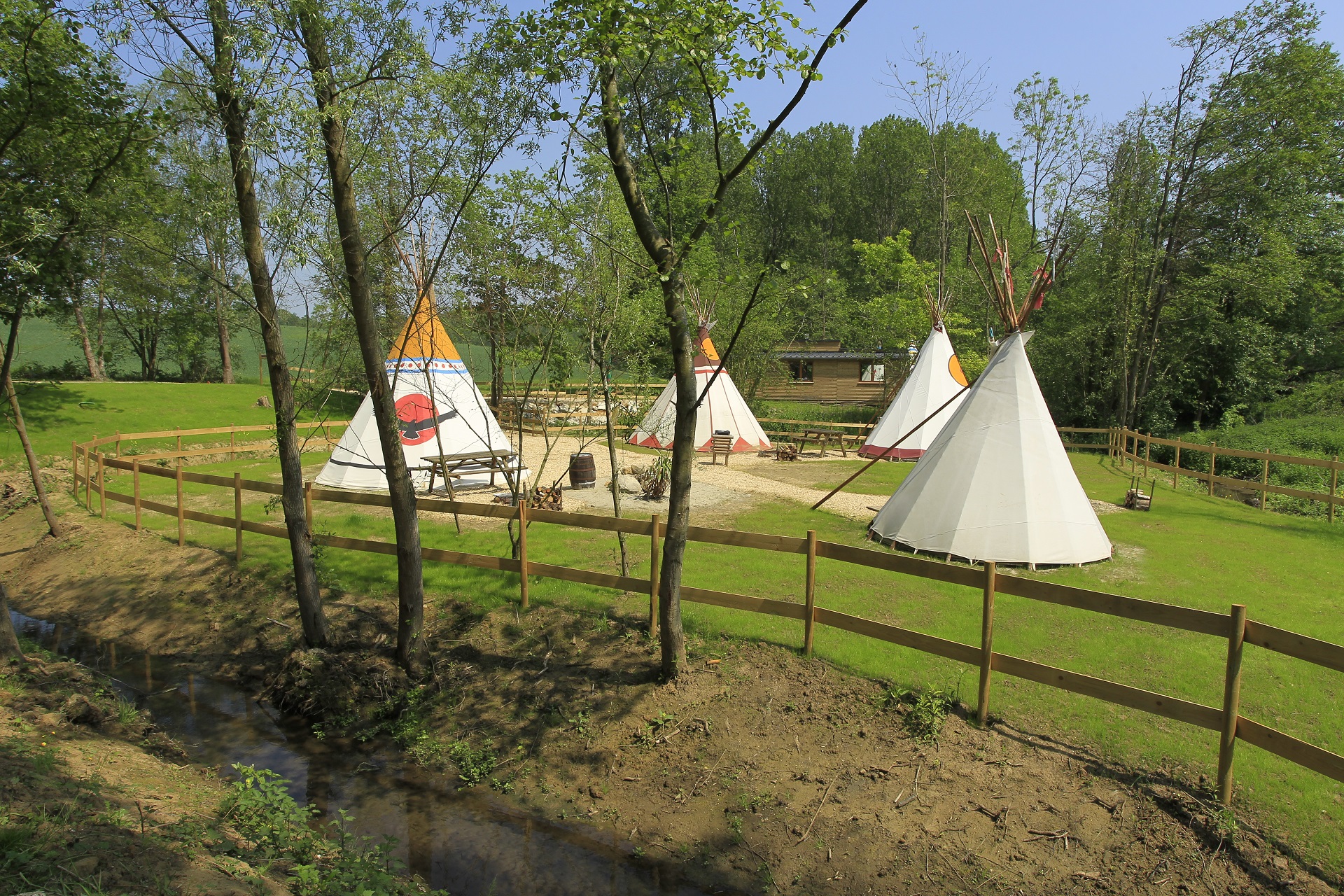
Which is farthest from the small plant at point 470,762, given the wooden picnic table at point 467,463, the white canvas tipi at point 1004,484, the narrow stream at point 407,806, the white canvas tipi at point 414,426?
the white canvas tipi at point 414,426

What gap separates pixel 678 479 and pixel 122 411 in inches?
1035

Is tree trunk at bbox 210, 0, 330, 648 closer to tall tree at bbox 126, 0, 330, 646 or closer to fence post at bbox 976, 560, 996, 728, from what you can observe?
tall tree at bbox 126, 0, 330, 646

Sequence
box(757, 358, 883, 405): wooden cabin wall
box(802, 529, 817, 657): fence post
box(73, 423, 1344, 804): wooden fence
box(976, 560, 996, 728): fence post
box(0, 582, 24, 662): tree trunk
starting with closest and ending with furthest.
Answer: box(73, 423, 1344, 804): wooden fence < box(976, 560, 996, 728): fence post < box(802, 529, 817, 657): fence post < box(0, 582, 24, 662): tree trunk < box(757, 358, 883, 405): wooden cabin wall

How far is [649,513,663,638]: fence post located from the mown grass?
1.38 ft

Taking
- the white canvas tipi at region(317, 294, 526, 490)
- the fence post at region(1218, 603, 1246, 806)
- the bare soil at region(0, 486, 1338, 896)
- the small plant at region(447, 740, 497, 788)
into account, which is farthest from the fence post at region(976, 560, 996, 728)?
the white canvas tipi at region(317, 294, 526, 490)

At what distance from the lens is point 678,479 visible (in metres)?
6.12

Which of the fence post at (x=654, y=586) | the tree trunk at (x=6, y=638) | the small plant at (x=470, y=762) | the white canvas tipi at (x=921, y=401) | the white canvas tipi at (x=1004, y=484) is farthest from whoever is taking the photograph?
the white canvas tipi at (x=921, y=401)

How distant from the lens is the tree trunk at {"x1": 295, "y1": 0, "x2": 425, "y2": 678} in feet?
20.4

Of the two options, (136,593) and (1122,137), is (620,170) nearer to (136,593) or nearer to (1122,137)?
(136,593)

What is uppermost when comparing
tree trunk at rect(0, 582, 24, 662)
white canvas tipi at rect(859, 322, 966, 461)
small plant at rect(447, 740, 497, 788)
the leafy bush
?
white canvas tipi at rect(859, 322, 966, 461)

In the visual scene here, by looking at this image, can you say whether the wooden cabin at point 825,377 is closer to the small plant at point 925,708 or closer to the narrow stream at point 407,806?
the small plant at point 925,708

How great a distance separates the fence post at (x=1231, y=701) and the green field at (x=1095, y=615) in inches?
10.2

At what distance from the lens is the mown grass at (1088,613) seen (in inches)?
210

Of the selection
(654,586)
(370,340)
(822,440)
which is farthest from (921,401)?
(370,340)
